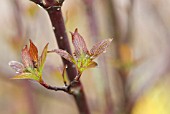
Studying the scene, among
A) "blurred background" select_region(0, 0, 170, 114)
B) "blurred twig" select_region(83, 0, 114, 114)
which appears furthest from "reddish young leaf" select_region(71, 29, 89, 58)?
"blurred twig" select_region(83, 0, 114, 114)

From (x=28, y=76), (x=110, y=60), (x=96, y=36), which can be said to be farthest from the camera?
(x=110, y=60)

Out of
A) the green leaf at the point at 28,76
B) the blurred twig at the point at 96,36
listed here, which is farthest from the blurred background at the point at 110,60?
the green leaf at the point at 28,76

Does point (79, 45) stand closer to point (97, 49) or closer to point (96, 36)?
point (97, 49)

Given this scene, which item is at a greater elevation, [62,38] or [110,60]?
[62,38]

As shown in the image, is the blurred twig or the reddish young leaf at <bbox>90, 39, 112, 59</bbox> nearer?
the reddish young leaf at <bbox>90, 39, 112, 59</bbox>

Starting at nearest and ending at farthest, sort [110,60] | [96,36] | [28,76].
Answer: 1. [28,76]
2. [96,36]
3. [110,60]

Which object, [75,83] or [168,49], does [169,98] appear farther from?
[75,83]

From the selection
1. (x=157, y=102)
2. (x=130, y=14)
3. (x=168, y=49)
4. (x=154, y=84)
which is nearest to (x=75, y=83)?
(x=130, y=14)

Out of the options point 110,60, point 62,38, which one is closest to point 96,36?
point 110,60

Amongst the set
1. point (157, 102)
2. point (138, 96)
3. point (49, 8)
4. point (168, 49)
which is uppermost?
point (49, 8)

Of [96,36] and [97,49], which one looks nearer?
[97,49]

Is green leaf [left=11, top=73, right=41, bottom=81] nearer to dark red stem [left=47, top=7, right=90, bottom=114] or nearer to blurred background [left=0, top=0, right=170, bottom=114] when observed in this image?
dark red stem [left=47, top=7, right=90, bottom=114]
